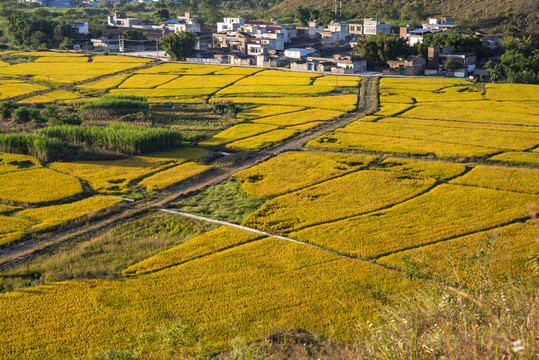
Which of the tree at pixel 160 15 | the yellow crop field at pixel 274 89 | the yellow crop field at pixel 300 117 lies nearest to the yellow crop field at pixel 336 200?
the yellow crop field at pixel 300 117

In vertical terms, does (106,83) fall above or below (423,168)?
above

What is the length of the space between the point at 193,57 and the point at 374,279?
75.9 metres

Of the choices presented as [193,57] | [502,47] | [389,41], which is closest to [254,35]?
[193,57]

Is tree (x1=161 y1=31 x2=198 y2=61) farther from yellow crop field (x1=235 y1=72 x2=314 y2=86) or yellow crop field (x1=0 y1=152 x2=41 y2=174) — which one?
yellow crop field (x1=0 y1=152 x2=41 y2=174)

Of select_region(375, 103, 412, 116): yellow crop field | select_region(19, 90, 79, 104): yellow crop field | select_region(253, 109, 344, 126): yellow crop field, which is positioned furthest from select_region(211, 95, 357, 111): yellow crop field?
select_region(19, 90, 79, 104): yellow crop field

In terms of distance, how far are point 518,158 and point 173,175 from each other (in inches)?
849

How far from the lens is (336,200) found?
2736 cm

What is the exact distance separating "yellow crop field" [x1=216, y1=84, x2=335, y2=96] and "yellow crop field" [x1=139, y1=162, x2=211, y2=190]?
2699 centimetres

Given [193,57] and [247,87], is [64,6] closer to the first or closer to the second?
[193,57]

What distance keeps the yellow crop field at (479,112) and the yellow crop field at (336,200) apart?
18.9 meters

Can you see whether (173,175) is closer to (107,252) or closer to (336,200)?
(336,200)

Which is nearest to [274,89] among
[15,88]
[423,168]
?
[15,88]

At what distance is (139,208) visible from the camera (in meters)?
26.7

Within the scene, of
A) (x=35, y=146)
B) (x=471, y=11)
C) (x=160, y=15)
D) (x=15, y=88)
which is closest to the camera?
(x=35, y=146)
